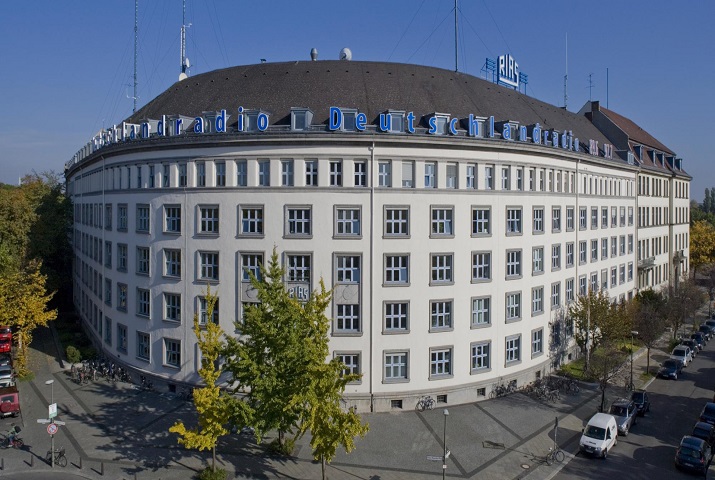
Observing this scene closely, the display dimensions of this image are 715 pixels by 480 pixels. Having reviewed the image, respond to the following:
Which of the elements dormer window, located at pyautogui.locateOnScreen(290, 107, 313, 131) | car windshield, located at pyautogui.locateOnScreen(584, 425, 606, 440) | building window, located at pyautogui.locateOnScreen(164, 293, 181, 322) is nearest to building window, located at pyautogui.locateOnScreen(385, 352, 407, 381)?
car windshield, located at pyautogui.locateOnScreen(584, 425, 606, 440)

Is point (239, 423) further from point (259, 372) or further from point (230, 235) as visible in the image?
point (230, 235)

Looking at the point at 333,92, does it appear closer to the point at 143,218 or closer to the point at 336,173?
the point at 336,173

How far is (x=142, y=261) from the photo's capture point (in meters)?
40.4

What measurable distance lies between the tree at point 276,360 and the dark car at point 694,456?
2012 centimetres

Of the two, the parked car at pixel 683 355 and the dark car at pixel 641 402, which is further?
the parked car at pixel 683 355

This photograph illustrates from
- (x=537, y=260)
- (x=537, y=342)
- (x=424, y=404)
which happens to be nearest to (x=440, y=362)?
(x=424, y=404)

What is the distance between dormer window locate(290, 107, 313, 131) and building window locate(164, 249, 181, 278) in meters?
12.7

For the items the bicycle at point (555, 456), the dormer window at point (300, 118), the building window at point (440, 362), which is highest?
the dormer window at point (300, 118)

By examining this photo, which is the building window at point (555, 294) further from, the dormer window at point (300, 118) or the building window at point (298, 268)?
the dormer window at point (300, 118)

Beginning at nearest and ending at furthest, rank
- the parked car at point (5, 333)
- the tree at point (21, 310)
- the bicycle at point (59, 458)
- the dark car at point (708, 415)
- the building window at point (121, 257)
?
the bicycle at point (59, 458), the dark car at point (708, 415), the tree at point (21, 310), the building window at point (121, 257), the parked car at point (5, 333)

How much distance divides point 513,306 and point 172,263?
26290 mm

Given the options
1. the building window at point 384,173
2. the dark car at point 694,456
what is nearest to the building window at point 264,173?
the building window at point 384,173

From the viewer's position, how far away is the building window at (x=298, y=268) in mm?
35125

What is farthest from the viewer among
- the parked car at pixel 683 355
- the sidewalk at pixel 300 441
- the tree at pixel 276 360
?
the parked car at pixel 683 355
